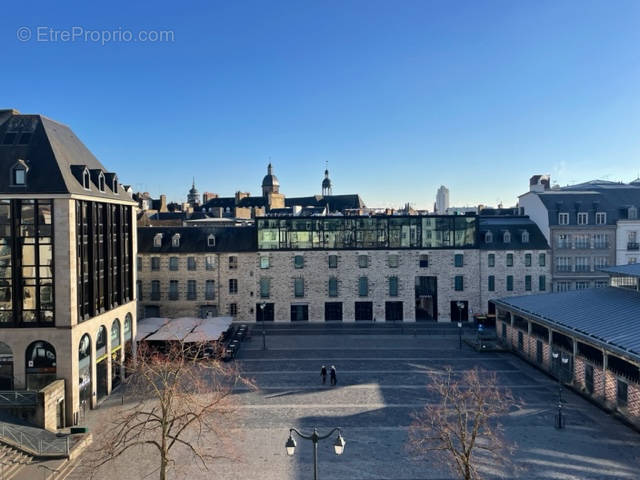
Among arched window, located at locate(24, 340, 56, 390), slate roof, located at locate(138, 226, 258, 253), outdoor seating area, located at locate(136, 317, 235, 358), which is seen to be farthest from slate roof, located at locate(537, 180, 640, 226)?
arched window, located at locate(24, 340, 56, 390)

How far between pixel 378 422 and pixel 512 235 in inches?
1409

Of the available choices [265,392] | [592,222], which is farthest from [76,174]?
[592,222]

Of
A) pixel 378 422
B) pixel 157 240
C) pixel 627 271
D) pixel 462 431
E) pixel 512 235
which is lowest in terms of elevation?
pixel 378 422

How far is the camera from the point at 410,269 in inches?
2092

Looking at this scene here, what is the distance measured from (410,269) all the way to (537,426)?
29.4 metres

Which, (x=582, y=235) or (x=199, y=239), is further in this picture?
(x=582, y=235)

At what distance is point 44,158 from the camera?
2739 cm

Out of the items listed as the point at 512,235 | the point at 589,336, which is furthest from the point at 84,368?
the point at 512,235

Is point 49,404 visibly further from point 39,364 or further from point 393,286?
point 393,286

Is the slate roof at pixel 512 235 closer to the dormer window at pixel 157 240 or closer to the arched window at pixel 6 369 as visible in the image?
the dormer window at pixel 157 240

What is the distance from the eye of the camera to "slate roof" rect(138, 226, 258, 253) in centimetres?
5272

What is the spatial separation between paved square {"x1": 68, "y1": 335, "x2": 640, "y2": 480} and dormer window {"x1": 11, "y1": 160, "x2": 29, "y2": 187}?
1515 cm

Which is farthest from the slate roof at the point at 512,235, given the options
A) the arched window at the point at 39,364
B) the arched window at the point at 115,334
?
the arched window at the point at 39,364

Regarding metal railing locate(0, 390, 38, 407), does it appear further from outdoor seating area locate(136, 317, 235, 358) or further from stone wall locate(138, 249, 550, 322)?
stone wall locate(138, 249, 550, 322)
